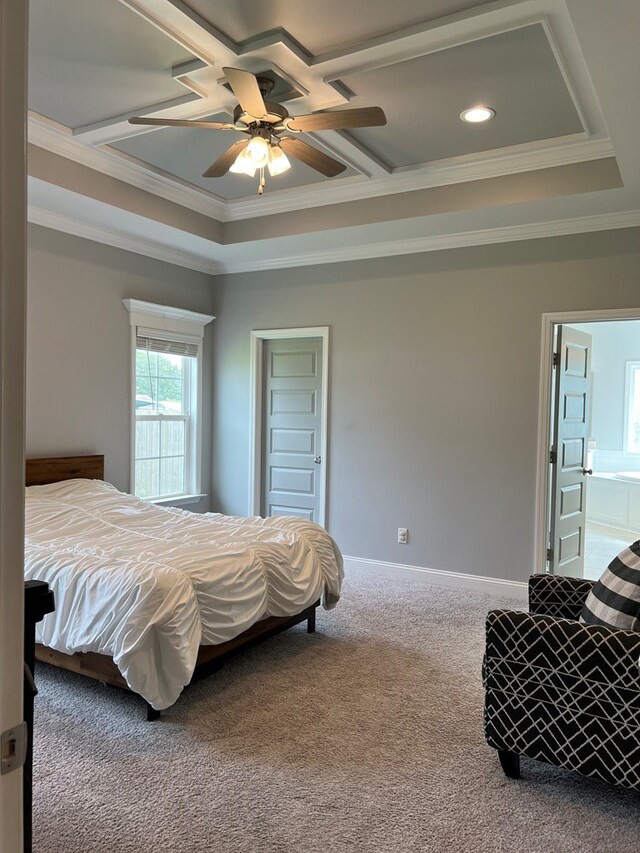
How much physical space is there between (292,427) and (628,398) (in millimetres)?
5140

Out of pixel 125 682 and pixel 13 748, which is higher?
pixel 13 748

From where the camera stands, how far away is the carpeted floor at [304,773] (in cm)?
200

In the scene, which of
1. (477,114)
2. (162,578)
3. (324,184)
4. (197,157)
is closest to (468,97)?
(477,114)

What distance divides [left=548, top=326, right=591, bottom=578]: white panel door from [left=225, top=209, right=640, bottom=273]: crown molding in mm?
715

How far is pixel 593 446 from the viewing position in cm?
852

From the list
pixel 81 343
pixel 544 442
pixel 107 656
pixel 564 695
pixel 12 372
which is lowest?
pixel 107 656

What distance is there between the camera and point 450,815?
2111 mm

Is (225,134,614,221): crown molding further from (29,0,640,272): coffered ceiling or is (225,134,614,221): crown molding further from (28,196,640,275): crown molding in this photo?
(28,196,640,275): crown molding

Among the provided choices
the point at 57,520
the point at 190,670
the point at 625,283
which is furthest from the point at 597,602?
the point at 57,520

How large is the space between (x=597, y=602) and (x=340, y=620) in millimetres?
1987

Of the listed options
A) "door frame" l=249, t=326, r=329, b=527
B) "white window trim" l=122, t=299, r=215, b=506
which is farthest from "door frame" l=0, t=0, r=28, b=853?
"door frame" l=249, t=326, r=329, b=527

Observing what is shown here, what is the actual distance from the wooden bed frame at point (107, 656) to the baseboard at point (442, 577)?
142 centimetres

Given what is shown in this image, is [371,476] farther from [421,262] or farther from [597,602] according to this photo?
[597,602]

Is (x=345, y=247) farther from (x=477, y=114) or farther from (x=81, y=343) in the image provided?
(x=81, y=343)
